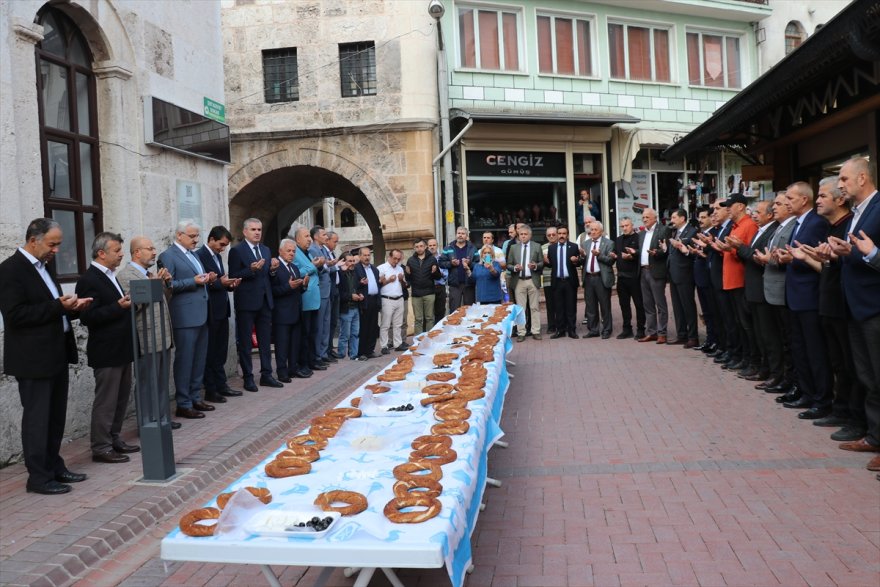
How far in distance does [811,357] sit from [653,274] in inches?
219

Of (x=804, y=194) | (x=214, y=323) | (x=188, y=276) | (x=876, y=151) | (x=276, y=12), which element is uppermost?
(x=276, y=12)

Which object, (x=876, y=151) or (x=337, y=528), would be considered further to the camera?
(x=876, y=151)

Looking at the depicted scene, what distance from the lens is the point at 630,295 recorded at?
44.4 ft

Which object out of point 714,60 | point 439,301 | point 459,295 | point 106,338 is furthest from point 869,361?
point 714,60

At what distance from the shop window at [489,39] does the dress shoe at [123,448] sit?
14.4 m

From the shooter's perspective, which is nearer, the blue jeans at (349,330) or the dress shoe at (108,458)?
the dress shoe at (108,458)

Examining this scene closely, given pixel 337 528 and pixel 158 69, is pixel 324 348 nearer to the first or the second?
pixel 158 69

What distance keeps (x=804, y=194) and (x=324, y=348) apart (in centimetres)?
711

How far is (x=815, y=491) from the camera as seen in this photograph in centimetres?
514

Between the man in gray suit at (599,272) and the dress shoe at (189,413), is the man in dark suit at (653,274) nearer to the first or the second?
the man in gray suit at (599,272)

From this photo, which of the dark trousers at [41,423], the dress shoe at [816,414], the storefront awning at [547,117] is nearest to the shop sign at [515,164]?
the storefront awning at [547,117]

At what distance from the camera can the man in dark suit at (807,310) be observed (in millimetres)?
7020

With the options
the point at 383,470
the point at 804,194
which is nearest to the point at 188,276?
the point at 383,470

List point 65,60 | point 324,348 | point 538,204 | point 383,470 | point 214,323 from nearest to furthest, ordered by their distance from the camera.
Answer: point 383,470 → point 65,60 → point 214,323 → point 324,348 → point 538,204
